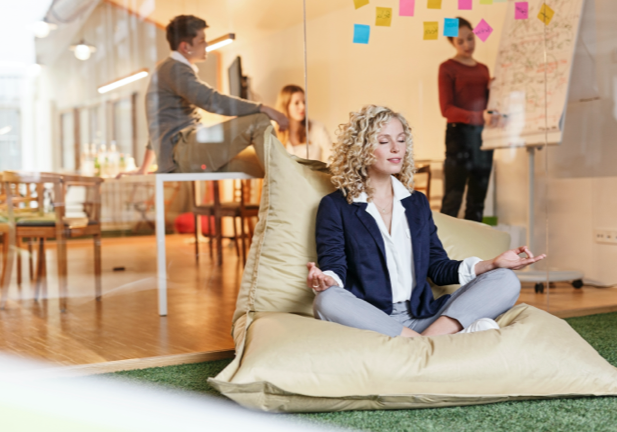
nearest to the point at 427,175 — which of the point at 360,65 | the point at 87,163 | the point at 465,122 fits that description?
the point at 465,122

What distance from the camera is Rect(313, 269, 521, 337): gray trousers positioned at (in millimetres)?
1826

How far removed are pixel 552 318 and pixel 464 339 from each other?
1.15ft

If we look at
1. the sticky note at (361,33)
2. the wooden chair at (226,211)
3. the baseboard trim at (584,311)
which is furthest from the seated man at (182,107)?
the baseboard trim at (584,311)

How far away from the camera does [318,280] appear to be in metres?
1.85

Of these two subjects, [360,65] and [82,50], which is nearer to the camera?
[82,50]

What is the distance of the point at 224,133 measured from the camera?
2732 millimetres

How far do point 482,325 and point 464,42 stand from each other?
1.79m

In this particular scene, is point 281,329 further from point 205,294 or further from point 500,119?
point 500,119

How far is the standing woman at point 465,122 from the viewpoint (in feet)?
10.3

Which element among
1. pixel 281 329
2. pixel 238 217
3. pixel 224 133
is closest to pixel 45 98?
pixel 224 133

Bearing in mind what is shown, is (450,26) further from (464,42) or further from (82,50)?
(82,50)

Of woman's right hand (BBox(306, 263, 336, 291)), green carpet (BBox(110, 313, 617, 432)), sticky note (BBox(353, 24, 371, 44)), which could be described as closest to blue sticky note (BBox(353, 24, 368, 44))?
sticky note (BBox(353, 24, 371, 44))

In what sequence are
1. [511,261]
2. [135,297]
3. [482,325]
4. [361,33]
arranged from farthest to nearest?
[361,33], [135,297], [511,261], [482,325]

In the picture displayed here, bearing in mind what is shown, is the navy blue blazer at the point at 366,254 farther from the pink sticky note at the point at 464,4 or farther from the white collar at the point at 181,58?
the pink sticky note at the point at 464,4
